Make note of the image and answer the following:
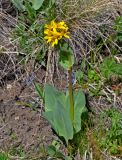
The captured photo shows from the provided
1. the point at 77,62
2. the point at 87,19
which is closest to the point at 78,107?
the point at 77,62

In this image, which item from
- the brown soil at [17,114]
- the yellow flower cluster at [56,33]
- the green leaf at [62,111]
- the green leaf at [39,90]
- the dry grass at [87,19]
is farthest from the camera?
the dry grass at [87,19]

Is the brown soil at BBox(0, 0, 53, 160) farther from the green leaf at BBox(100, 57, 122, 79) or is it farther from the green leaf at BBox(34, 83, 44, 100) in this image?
the green leaf at BBox(100, 57, 122, 79)

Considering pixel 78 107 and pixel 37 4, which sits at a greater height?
pixel 37 4

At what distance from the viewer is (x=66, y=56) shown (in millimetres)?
1692

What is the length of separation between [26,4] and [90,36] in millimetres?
357

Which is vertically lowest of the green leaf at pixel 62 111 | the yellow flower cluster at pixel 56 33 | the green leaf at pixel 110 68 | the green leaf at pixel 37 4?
the green leaf at pixel 110 68

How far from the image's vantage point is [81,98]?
1.89 metres

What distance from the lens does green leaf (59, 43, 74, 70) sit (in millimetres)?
1671

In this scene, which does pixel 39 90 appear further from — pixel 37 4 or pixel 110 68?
pixel 37 4

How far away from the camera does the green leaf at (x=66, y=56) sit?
1671mm

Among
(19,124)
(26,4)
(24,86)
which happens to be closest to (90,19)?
(26,4)

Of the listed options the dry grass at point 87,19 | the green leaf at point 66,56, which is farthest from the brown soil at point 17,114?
the green leaf at point 66,56

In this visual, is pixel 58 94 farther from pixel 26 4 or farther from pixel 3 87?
pixel 26 4

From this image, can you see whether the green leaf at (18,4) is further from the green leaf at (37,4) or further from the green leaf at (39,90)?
the green leaf at (39,90)
